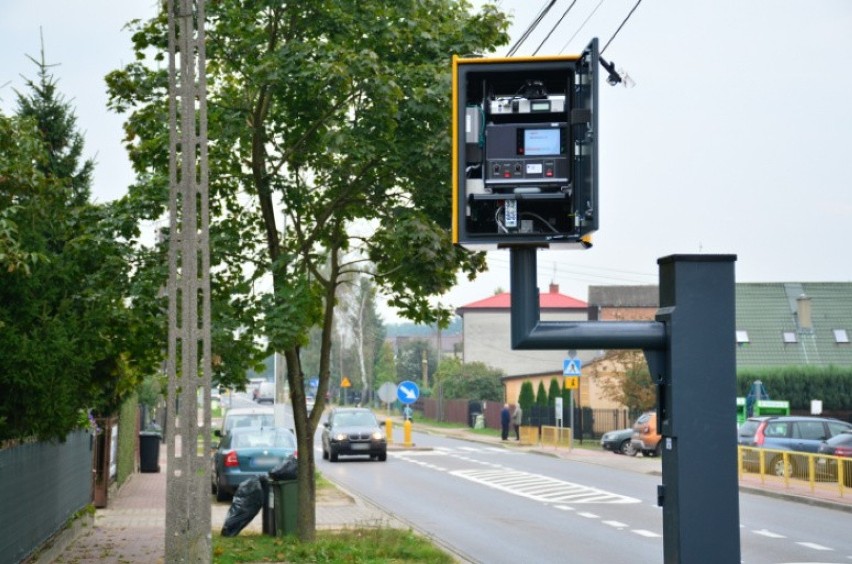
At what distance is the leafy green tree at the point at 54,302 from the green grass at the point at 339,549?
2.48m

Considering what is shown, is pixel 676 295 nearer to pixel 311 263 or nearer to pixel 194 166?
pixel 194 166

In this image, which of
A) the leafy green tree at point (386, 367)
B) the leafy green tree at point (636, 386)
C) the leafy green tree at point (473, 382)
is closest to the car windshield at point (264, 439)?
the leafy green tree at point (636, 386)

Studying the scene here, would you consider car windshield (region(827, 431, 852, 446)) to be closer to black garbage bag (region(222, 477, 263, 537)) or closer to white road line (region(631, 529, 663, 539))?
white road line (region(631, 529, 663, 539))

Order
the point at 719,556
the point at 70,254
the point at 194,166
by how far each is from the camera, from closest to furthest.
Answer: the point at 719,556
the point at 194,166
the point at 70,254

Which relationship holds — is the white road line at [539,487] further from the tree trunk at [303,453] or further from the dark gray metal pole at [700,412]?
the dark gray metal pole at [700,412]

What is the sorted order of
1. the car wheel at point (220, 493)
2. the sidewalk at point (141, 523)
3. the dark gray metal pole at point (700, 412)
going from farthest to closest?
the car wheel at point (220, 493) < the sidewalk at point (141, 523) < the dark gray metal pole at point (700, 412)

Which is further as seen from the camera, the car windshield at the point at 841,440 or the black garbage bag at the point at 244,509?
the car windshield at the point at 841,440

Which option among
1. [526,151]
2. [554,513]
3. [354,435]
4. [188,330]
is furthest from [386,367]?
[526,151]

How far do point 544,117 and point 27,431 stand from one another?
761 centimetres

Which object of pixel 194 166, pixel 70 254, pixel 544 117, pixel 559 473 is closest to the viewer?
pixel 544 117

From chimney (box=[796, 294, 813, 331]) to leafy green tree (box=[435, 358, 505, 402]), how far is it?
21.5 metres

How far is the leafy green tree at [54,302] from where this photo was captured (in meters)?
11.5

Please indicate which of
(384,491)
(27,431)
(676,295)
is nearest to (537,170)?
(676,295)

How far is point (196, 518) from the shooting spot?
10961 mm
